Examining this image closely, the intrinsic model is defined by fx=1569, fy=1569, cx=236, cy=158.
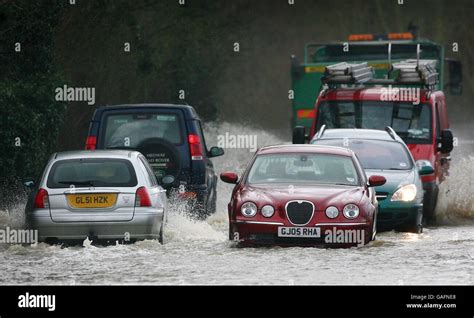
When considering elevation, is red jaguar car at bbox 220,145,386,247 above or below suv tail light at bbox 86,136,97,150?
below

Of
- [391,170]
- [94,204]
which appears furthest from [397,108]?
[94,204]

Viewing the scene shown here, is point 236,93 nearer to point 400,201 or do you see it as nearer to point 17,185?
point 17,185

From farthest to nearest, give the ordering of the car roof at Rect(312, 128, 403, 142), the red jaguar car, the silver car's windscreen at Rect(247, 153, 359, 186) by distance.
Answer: the car roof at Rect(312, 128, 403, 142)
the silver car's windscreen at Rect(247, 153, 359, 186)
the red jaguar car

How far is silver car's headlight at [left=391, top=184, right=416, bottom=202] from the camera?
22.4 meters

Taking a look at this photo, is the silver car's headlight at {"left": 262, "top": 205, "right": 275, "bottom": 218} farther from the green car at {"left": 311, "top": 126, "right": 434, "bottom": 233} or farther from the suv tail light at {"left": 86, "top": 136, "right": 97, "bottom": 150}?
the suv tail light at {"left": 86, "top": 136, "right": 97, "bottom": 150}

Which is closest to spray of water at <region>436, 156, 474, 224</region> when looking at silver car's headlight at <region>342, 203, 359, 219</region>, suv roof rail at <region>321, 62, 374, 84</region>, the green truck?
suv roof rail at <region>321, 62, 374, 84</region>

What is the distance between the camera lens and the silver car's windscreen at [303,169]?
2002cm

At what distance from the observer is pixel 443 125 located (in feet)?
95.5

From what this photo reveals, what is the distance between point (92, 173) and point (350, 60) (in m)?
18.4

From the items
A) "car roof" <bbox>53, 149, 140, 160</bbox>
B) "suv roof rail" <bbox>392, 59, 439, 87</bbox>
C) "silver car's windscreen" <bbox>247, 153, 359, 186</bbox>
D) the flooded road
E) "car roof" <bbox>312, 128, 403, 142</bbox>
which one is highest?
"suv roof rail" <bbox>392, 59, 439, 87</bbox>

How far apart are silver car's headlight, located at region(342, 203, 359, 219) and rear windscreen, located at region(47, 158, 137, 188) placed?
2.61m

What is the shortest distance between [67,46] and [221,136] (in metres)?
13.2

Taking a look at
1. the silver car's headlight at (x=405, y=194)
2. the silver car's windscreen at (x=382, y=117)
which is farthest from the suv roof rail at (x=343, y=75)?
the silver car's headlight at (x=405, y=194)
